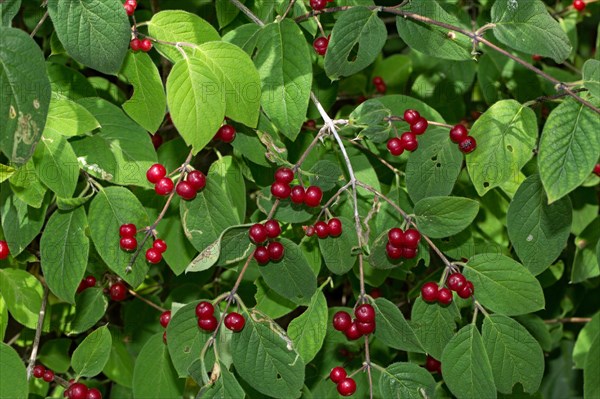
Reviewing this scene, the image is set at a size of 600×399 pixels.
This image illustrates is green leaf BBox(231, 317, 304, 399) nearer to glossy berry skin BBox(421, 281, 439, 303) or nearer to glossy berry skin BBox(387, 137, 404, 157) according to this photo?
glossy berry skin BBox(421, 281, 439, 303)

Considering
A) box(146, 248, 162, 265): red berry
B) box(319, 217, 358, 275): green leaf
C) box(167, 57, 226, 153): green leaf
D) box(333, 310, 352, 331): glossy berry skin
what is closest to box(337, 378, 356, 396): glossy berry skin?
box(333, 310, 352, 331): glossy berry skin

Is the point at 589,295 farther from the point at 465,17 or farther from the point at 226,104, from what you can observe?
the point at 226,104

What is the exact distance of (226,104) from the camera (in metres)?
1.23

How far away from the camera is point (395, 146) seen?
1394 millimetres

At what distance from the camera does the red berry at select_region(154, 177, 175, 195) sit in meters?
1.26

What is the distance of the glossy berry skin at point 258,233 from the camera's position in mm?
1197

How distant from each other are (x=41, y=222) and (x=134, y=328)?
1.33 ft

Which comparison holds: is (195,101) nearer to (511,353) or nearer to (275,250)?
(275,250)

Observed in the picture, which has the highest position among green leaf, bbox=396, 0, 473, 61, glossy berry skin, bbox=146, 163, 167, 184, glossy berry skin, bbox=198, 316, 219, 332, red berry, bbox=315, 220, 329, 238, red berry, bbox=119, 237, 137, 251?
green leaf, bbox=396, 0, 473, 61

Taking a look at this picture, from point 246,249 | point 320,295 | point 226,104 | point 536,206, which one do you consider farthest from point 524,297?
point 226,104

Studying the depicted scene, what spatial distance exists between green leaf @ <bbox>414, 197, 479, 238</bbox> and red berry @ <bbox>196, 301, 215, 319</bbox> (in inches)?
15.8

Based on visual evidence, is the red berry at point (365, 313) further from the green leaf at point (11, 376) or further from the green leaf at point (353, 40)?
the green leaf at point (11, 376)

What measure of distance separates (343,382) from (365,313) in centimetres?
18

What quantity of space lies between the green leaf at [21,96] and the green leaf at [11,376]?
0.42 metres
